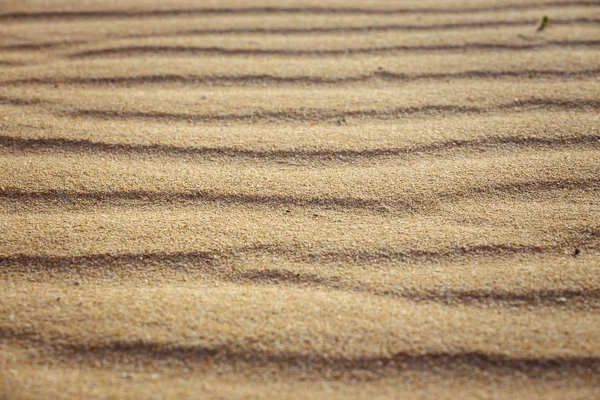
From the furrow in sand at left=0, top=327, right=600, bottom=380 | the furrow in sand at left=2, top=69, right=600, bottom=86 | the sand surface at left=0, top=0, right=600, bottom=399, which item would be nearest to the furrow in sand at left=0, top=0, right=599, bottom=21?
the sand surface at left=0, top=0, right=600, bottom=399

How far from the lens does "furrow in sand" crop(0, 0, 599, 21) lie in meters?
2.47

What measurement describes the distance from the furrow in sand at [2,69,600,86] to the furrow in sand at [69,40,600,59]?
194 millimetres

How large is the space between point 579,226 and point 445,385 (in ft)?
2.25

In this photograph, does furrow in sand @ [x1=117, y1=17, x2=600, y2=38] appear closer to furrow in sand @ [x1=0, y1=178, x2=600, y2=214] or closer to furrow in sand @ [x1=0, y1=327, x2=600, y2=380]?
furrow in sand @ [x1=0, y1=178, x2=600, y2=214]

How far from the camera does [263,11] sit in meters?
2.49

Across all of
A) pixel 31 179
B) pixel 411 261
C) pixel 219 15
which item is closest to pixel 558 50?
pixel 411 261

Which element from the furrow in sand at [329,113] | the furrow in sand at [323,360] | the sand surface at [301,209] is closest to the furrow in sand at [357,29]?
the sand surface at [301,209]

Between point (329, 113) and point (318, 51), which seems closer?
point (329, 113)

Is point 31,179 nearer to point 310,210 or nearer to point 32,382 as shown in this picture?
point 32,382

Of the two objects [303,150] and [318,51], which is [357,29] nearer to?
[318,51]

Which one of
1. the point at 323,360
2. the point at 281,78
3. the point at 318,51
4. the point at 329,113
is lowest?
the point at 323,360

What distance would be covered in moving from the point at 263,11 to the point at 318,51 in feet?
1.61

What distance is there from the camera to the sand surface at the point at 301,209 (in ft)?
3.78

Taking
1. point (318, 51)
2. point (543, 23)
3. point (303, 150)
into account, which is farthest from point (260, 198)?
point (543, 23)
